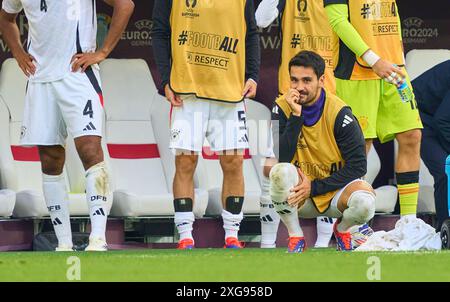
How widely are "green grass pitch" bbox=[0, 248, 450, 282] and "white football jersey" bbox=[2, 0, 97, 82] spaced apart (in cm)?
218

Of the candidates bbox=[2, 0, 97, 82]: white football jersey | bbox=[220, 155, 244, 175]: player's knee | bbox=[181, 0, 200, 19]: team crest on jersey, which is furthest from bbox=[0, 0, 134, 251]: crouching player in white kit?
bbox=[220, 155, 244, 175]: player's knee

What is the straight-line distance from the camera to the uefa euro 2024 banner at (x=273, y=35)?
11516 millimetres

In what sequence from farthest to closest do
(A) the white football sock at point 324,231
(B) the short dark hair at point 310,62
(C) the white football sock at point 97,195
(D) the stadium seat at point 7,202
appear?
(A) the white football sock at point 324,231
(D) the stadium seat at point 7,202
(C) the white football sock at point 97,195
(B) the short dark hair at point 310,62

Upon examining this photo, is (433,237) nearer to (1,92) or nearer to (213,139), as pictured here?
(213,139)

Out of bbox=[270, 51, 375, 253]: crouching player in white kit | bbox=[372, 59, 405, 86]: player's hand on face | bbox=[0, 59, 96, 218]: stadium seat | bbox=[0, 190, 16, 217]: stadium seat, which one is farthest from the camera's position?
bbox=[0, 59, 96, 218]: stadium seat

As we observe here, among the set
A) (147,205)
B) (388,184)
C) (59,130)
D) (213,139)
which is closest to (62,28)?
(59,130)

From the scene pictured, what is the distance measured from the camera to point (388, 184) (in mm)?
11656

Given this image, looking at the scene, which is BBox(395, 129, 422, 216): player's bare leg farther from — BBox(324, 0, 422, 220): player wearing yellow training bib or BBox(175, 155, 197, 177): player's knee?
BBox(175, 155, 197, 177): player's knee

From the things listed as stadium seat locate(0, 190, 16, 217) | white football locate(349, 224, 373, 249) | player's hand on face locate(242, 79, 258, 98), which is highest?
player's hand on face locate(242, 79, 258, 98)

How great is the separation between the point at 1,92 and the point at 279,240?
2.42 metres

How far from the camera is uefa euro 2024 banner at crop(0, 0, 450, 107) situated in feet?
37.8

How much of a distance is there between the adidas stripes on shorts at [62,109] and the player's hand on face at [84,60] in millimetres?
38

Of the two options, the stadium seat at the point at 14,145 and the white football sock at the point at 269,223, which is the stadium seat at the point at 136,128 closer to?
the stadium seat at the point at 14,145

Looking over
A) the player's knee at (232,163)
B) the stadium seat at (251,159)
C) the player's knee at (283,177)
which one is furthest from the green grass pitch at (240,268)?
the stadium seat at (251,159)
